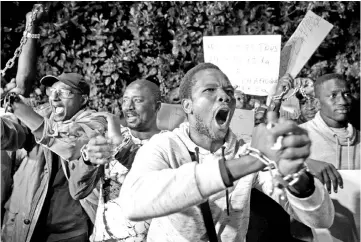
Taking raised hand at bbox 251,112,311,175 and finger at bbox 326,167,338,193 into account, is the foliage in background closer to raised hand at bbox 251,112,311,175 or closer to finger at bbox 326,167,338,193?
finger at bbox 326,167,338,193

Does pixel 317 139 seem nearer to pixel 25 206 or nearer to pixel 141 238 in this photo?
pixel 141 238

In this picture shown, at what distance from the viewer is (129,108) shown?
5.14 metres

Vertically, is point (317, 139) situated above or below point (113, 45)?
below

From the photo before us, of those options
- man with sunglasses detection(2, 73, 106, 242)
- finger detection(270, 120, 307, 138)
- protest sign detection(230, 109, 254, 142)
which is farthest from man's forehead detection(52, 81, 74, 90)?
finger detection(270, 120, 307, 138)

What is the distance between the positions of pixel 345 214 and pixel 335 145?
95cm

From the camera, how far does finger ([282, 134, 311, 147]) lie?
2.22 m

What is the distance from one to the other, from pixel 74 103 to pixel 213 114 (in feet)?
6.38

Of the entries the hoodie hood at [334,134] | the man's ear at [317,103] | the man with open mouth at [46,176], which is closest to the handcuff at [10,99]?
the man with open mouth at [46,176]

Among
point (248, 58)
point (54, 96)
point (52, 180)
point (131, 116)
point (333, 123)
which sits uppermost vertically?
point (248, 58)

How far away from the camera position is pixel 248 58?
5727 mm

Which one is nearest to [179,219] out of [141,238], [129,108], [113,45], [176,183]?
[176,183]

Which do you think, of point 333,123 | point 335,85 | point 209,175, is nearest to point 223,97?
point 209,175

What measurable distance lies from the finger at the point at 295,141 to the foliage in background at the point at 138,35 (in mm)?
5070

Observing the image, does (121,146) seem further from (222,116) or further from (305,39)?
(305,39)
